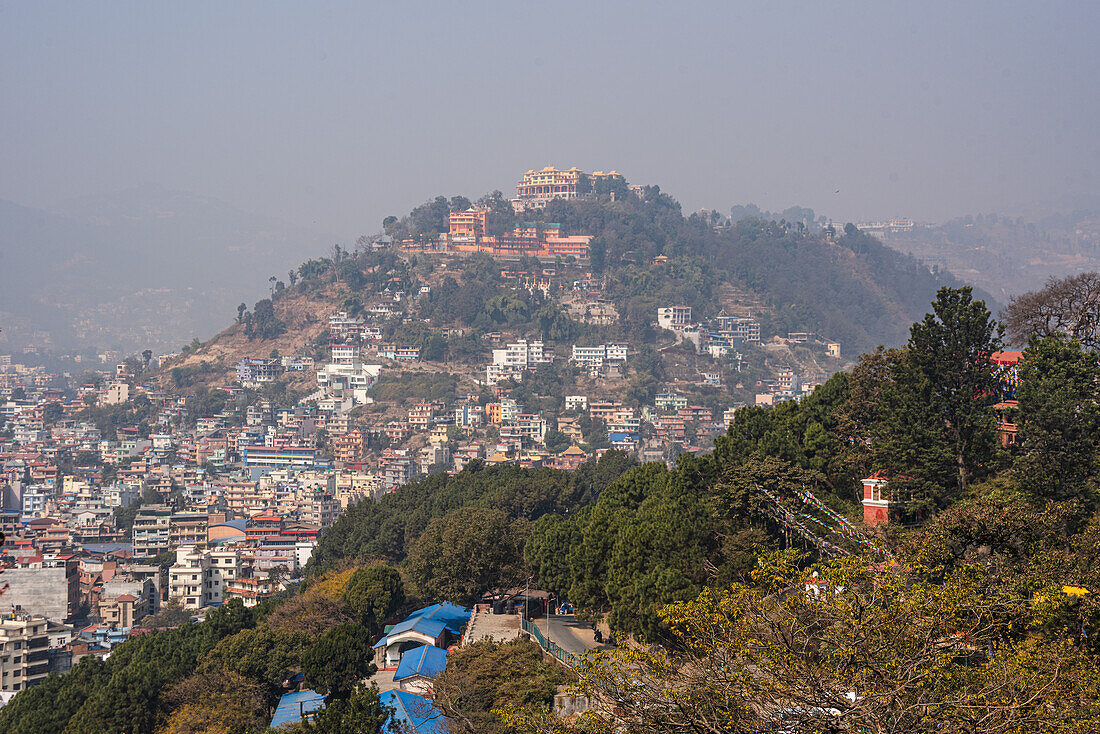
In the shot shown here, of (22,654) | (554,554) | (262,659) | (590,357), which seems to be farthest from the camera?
(590,357)

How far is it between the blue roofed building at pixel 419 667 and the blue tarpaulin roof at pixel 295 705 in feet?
4.28

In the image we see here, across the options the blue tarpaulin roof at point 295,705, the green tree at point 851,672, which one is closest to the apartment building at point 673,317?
the blue tarpaulin roof at point 295,705

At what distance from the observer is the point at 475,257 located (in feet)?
309

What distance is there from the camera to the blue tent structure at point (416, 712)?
13.8 metres

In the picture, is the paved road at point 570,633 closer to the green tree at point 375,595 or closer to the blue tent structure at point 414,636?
the blue tent structure at point 414,636

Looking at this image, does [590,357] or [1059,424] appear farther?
[590,357]

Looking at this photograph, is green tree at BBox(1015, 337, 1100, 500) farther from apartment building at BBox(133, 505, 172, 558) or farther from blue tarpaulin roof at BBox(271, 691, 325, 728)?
apartment building at BBox(133, 505, 172, 558)

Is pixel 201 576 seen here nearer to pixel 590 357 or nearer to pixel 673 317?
pixel 590 357

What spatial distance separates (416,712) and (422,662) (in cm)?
249

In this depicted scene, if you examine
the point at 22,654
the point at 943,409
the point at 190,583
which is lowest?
the point at 190,583

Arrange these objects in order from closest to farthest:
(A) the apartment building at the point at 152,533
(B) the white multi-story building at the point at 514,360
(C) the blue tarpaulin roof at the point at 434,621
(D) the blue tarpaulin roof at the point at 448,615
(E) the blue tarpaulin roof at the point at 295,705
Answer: (E) the blue tarpaulin roof at the point at 295,705 → (C) the blue tarpaulin roof at the point at 434,621 → (D) the blue tarpaulin roof at the point at 448,615 → (A) the apartment building at the point at 152,533 → (B) the white multi-story building at the point at 514,360

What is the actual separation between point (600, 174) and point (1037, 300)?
93418 millimetres

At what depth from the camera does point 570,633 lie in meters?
17.0

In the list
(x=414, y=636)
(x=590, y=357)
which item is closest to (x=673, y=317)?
(x=590, y=357)
